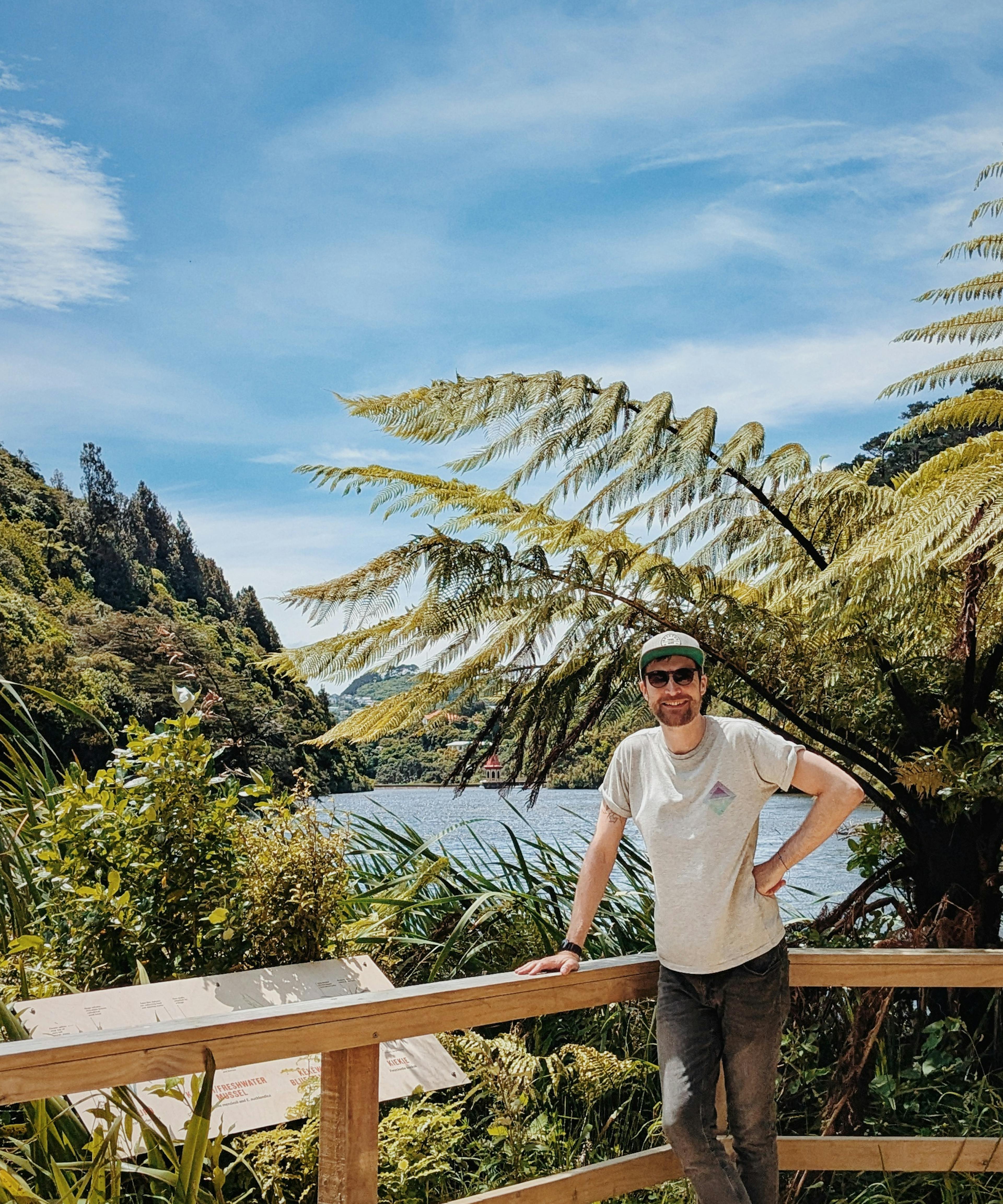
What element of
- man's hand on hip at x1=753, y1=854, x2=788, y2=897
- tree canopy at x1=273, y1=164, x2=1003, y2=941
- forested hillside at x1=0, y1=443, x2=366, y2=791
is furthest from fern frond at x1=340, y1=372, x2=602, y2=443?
man's hand on hip at x1=753, y1=854, x2=788, y2=897

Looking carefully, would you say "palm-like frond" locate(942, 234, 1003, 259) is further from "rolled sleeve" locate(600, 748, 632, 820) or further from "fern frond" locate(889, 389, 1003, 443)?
"rolled sleeve" locate(600, 748, 632, 820)

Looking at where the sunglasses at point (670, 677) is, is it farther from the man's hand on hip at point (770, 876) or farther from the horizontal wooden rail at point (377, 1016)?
the horizontal wooden rail at point (377, 1016)

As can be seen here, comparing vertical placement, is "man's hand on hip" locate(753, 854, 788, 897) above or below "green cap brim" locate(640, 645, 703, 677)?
below

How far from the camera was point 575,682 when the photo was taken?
3930 millimetres

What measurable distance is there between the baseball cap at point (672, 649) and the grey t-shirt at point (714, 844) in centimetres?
14

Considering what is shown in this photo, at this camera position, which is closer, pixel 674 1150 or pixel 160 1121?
pixel 160 1121

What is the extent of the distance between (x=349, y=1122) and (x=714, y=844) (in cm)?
85

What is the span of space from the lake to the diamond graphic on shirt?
187 centimetres

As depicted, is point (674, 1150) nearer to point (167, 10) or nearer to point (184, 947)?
point (184, 947)

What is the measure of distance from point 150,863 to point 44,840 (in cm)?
33

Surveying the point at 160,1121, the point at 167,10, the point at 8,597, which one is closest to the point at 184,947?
the point at 160,1121

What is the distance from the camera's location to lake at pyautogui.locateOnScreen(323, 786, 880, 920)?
4117mm

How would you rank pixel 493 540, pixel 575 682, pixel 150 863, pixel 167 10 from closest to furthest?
pixel 150 863 < pixel 493 540 < pixel 575 682 < pixel 167 10

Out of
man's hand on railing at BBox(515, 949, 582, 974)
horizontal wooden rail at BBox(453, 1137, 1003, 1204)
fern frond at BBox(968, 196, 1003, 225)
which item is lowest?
horizontal wooden rail at BBox(453, 1137, 1003, 1204)
